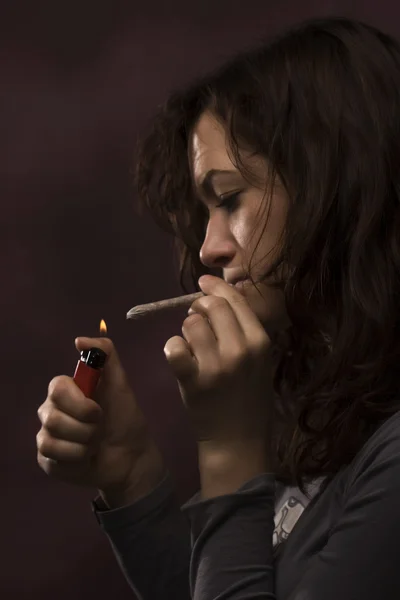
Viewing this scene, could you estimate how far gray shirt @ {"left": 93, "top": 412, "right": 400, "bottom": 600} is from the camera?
0.75 meters

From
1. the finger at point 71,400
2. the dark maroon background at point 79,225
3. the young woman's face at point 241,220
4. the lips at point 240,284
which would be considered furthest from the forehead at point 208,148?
the dark maroon background at point 79,225

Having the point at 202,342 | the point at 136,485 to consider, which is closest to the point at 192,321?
the point at 202,342

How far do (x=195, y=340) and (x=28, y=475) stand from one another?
54cm

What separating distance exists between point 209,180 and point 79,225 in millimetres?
413

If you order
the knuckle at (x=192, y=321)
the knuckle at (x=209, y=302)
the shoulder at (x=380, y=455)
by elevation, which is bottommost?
the shoulder at (x=380, y=455)

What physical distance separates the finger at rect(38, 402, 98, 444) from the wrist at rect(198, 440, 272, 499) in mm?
115

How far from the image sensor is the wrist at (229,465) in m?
0.85

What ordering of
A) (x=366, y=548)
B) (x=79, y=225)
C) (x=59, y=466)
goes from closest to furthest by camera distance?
(x=366, y=548) → (x=59, y=466) → (x=79, y=225)

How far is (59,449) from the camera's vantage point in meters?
0.93

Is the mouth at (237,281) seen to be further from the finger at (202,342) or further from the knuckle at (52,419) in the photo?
the knuckle at (52,419)

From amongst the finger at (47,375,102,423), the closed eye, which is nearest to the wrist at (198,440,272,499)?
the finger at (47,375,102,423)

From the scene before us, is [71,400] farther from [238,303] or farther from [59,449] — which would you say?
[238,303]

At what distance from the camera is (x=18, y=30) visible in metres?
1.36

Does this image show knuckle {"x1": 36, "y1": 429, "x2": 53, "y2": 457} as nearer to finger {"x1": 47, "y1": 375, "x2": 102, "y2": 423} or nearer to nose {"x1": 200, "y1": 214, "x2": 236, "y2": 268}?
finger {"x1": 47, "y1": 375, "x2": 102, "y2": 423}
